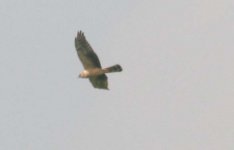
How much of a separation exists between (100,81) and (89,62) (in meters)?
2.24

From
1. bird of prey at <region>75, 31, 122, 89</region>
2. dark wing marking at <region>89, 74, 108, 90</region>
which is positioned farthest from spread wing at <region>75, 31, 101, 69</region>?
dark wing marking at <region>89, 74, 108, 90</region>

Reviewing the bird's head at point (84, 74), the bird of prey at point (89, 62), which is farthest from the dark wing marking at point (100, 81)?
the bird's head at point (84, 74)

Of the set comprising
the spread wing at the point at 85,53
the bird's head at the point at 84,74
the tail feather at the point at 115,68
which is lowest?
the bird's head at the point at 84,74

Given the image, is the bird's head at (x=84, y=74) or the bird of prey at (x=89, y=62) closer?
the bird of prey at (x=89, y=62)

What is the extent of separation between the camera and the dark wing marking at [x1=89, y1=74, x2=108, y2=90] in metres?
120

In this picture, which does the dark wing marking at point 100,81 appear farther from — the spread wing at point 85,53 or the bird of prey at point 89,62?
the spread wing at point 85,53

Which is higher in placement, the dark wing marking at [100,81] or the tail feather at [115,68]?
the tail feather at [115,68]

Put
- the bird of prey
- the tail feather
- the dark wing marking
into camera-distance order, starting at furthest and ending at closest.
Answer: the dark wing marking < the bird of prey < the tail feather

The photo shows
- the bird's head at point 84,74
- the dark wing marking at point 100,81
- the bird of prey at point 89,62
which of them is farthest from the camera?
the dark wing marking at point 100,81

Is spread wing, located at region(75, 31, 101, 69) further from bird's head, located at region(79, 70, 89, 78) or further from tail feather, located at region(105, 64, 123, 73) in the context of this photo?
tail feather, located at region(105, 64, 123, 73)

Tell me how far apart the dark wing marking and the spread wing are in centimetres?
138

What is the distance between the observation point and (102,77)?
119938 mm

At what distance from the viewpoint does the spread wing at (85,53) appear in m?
119

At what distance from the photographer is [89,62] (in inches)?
4688
